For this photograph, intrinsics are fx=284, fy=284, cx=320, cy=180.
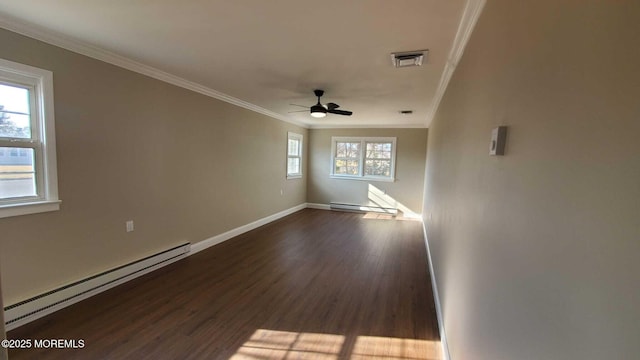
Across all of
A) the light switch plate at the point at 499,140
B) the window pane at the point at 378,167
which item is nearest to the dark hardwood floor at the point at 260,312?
the light switch plate at the point at 499,140

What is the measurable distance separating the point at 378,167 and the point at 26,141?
21.2 feet

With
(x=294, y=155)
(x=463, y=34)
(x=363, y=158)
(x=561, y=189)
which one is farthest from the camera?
(x=363, y=158)

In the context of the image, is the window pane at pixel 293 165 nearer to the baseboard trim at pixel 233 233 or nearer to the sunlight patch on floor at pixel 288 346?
the baseboard trim at pixel 233 233

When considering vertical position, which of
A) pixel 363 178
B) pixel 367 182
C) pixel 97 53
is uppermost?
pixel 97 53

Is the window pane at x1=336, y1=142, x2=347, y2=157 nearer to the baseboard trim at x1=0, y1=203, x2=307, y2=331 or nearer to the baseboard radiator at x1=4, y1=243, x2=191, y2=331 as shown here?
the baseboard trim at x1=0, y1=203, x2=307, y2=331

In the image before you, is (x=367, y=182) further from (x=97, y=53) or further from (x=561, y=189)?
(x=561, y=189)

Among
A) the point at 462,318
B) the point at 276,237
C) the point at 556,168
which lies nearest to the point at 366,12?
the point at 556,168

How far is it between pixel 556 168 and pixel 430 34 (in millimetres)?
1821

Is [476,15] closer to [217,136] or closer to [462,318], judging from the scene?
[462,318]

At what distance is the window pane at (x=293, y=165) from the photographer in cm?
700

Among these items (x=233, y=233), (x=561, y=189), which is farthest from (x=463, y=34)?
(x=233, y=233)

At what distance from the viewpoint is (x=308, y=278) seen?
3.36 m

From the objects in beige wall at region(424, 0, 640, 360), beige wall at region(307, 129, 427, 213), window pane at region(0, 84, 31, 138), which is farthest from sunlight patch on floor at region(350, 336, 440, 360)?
beige wall at region(307, 129, 427, 213)

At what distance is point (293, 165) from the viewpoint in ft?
23.7
